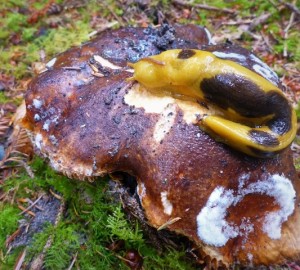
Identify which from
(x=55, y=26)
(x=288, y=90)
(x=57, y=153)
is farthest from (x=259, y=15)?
(x=57, y=153)

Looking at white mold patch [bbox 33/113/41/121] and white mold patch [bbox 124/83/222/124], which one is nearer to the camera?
white mold patch [bbox 124/83/222/124]

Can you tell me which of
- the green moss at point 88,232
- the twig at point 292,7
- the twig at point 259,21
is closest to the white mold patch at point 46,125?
the green moss at point 88,232

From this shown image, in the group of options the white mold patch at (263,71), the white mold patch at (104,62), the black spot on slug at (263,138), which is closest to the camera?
the black spot on slug at (263,138)

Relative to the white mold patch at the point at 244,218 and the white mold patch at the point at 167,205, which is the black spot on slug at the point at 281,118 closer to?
the white mold patch at the point at 244,218

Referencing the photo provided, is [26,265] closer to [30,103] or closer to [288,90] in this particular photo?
[30,103]

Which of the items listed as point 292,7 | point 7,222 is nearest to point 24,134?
point 7,222

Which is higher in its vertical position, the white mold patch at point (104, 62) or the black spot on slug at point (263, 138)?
the white mold patch at point (104, 62)

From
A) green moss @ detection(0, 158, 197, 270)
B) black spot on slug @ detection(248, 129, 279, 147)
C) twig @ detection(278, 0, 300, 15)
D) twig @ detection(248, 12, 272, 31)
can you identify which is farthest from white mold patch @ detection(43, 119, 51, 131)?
twig @ detection(278, 0, 300, 15)

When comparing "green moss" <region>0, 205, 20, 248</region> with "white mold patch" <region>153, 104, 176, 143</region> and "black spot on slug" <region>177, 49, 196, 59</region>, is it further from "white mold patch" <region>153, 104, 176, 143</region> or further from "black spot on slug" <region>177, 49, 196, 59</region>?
"black spot on slug" <region>177, 49, 196, 59</region>
